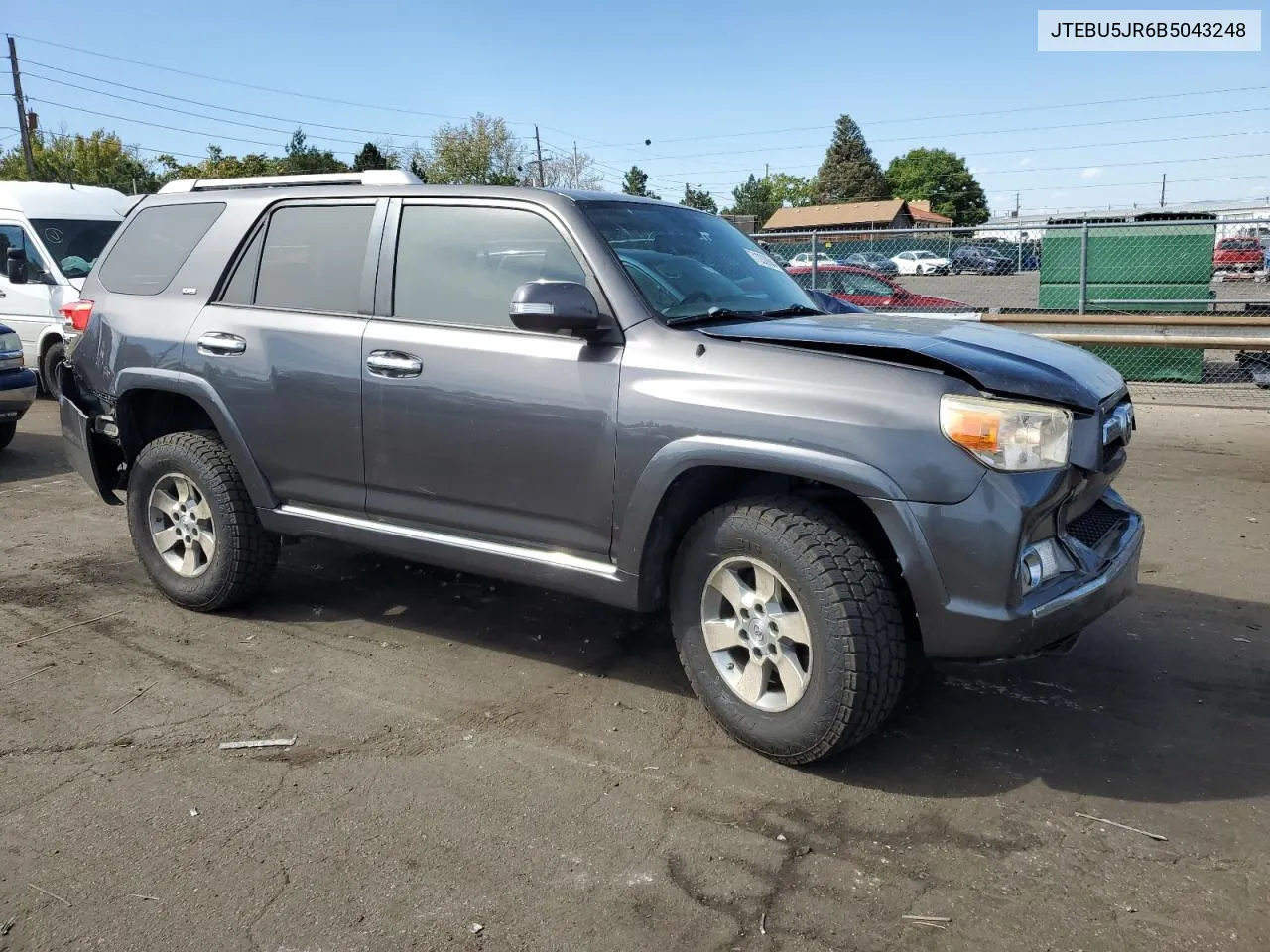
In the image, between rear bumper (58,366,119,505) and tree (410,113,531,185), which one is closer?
rear bumper (58,366,119,505)

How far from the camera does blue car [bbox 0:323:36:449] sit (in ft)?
29.2

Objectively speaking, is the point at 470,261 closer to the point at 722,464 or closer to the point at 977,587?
the point at 722,464

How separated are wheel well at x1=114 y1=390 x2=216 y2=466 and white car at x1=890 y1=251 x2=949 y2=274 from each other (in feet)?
45.6

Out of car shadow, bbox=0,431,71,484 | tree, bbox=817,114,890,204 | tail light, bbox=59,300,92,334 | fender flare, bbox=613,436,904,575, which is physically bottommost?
car shadow, bbox=0,431,71,484

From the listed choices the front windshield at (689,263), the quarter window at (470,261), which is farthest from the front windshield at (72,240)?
the front windshield at (689,263)

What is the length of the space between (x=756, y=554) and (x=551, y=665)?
136 centimetres

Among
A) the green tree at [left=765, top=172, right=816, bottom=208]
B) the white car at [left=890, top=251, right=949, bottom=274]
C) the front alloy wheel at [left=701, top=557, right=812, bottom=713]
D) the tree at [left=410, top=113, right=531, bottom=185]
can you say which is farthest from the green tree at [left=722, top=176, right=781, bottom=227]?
the front alloy wheel at [left=701, top=557, right=812, bottom=713]

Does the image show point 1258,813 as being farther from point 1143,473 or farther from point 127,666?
point 1143,473

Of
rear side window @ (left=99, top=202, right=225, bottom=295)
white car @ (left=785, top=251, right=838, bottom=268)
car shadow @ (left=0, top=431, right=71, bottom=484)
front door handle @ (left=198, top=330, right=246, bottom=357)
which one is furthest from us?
white car @ (left=785, top=251, right=838, bottom=268)

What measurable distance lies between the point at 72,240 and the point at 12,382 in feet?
13.3

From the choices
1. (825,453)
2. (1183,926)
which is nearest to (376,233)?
(825,453)

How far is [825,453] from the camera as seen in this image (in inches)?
127

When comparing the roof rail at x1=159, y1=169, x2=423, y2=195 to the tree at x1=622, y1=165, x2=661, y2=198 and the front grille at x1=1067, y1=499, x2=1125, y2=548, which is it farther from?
the tree at x1=622, y1=165, x2=661, y2=198

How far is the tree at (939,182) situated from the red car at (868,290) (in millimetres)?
92089
